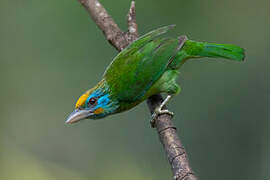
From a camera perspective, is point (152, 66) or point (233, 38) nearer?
point (152, 66)

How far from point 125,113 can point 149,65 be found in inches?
44.2

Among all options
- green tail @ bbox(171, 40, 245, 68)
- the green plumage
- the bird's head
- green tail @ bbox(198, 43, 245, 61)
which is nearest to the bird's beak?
the bird's head

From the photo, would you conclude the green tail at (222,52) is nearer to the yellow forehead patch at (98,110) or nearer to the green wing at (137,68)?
the green wing at (137,68)

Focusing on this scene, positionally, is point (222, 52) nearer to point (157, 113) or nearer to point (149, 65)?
point (149, 65)

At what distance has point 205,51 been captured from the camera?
382 centimetres

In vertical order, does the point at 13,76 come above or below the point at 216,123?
above

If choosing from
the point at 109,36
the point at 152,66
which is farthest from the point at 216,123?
the point at 109,36

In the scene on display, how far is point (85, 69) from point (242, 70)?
1.84 m

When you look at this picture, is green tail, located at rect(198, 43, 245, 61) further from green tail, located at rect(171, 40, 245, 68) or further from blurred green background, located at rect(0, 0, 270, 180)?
blurred green background, located at rect(0, 0, 270, 180)

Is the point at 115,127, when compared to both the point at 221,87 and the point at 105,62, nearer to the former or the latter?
the point at 105,62

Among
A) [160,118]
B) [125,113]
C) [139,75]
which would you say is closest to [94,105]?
[139,75]

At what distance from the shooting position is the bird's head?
3510mm

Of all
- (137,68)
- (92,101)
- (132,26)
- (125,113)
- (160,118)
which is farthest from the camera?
(125,113)

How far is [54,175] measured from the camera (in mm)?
4926
